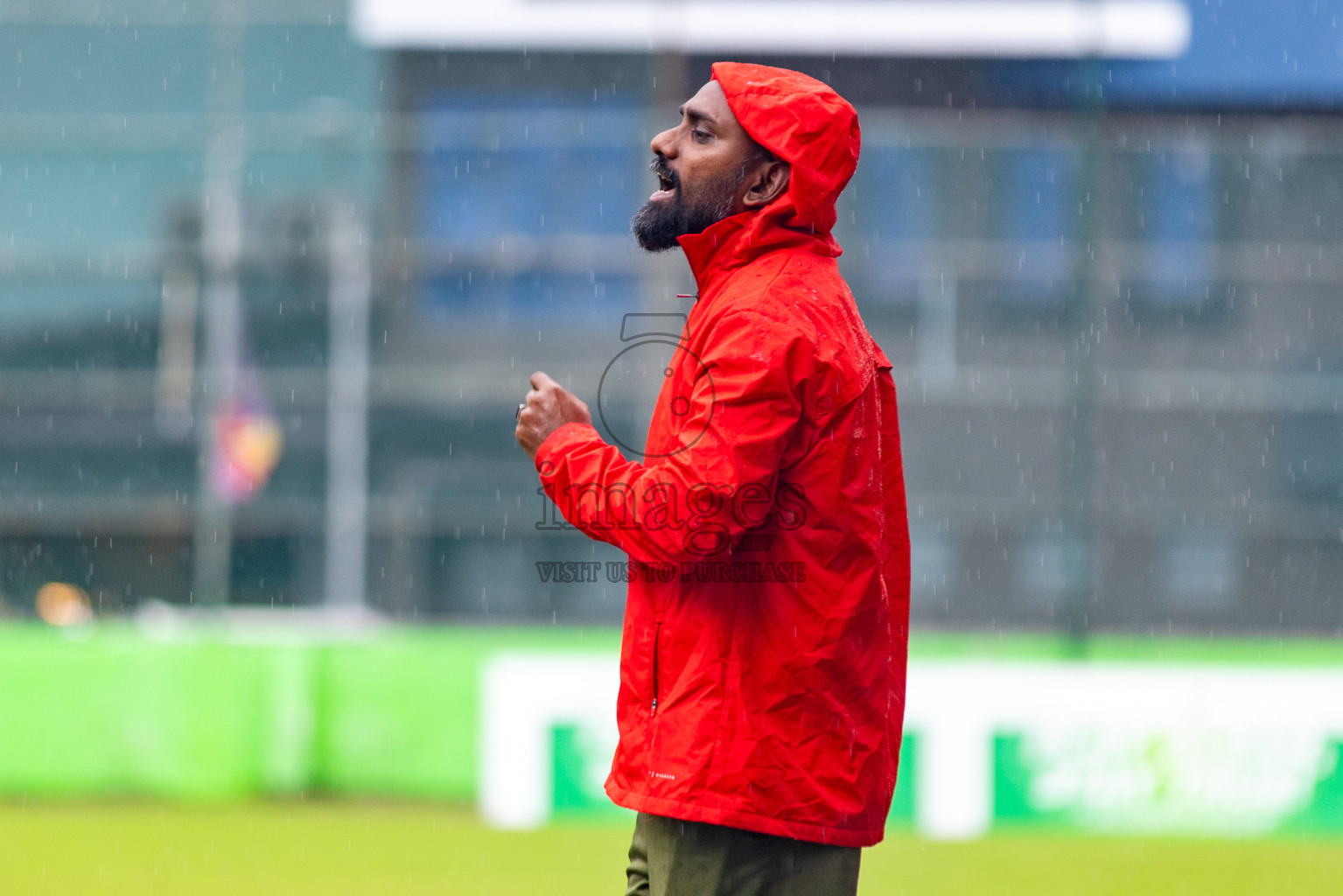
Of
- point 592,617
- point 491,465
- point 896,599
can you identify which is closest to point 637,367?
point 491,465

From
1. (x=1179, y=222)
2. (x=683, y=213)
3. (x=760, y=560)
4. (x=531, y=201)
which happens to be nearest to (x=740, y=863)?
(x=760, y=560)

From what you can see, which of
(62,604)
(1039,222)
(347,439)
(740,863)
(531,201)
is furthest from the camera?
(1039,222)

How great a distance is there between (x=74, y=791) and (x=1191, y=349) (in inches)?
510

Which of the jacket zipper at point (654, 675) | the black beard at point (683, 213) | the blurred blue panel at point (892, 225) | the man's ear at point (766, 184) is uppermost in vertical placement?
the blurred blue panel at point (892, 225)

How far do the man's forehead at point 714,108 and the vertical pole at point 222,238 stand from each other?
1059 centimetres

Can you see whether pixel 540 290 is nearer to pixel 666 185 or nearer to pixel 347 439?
pixel 347 439

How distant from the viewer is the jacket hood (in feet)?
Result: 7.25

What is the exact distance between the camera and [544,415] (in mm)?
2234

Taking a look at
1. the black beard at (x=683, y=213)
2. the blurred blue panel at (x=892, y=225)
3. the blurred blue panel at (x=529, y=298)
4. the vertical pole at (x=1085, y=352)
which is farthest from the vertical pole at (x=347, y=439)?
the black beard at (x=683, y=213)

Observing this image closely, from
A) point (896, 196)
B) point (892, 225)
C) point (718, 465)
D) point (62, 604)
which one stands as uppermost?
point (896, 196)

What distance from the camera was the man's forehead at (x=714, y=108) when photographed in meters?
2.29

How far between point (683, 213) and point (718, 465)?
1.57ft

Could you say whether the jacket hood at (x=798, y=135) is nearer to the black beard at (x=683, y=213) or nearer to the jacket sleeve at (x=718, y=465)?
the black beard at (x=683, y=213)

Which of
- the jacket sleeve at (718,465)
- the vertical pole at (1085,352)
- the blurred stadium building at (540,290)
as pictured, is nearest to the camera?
the jacket sleeve at (718,465)
